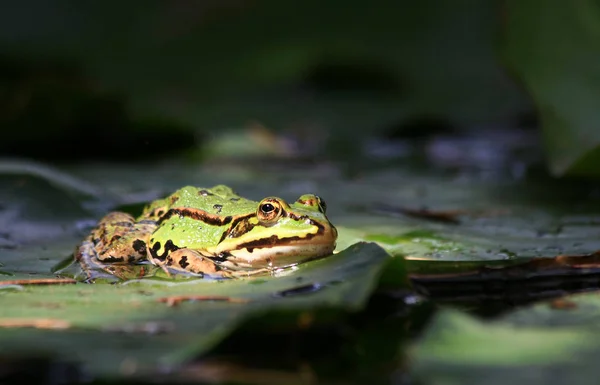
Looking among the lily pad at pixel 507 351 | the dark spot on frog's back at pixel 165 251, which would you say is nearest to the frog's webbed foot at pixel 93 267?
the dark spot on frog's back at pixel 165 251

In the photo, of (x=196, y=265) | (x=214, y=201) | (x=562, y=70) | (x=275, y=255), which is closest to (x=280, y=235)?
(x=275, y=255)

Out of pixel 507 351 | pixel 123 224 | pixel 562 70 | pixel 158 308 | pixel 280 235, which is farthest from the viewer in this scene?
pixel 562 70

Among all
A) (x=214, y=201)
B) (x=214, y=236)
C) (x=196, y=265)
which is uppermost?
(x=214, y=201)

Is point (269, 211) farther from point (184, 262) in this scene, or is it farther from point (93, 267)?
point (93, 267)

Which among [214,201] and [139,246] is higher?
[214,201]

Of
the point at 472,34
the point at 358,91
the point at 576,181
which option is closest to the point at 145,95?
the point at 358,91

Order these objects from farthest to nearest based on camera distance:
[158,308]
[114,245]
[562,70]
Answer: [562,70]
[114,245]
[158,308]
